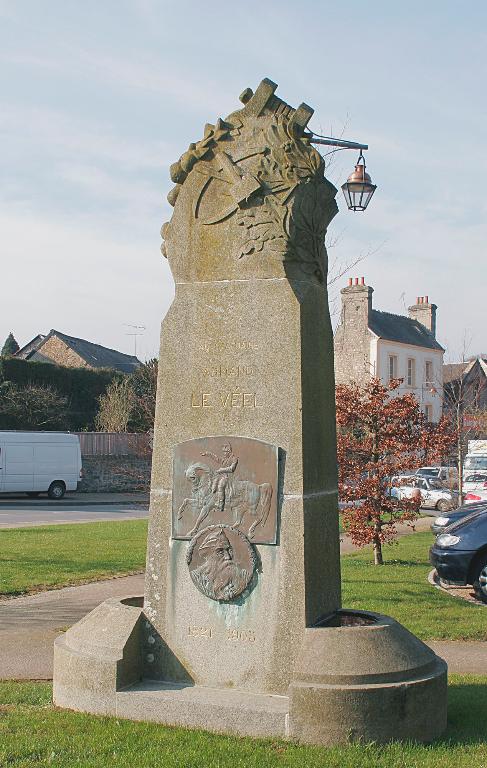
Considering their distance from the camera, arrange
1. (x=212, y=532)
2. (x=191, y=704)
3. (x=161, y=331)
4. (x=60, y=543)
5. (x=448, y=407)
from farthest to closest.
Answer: (x=448, y=407), (x=60, y=543), (x=161, y=331), (x=212, y=532), (x=191, y=704)

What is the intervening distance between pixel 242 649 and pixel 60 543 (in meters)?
13.1

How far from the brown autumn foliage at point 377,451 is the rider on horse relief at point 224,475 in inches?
387

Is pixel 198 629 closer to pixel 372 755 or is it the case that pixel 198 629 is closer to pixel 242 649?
pixel 242 649

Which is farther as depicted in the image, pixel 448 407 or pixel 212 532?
pixel 448 407

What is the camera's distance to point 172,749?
540 centimetres

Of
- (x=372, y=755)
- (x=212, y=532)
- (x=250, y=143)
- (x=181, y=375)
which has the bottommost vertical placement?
(x=372, y=755)

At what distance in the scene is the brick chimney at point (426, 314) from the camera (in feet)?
177

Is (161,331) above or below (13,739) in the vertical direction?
above

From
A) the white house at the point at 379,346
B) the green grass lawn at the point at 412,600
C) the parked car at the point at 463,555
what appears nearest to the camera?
the green grass lawn at the point at 412,600

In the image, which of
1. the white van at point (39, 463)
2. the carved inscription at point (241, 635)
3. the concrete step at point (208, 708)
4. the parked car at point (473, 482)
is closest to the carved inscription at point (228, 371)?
the carved inscription at point (241, 635)

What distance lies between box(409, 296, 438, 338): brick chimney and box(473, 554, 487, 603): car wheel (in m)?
41.8

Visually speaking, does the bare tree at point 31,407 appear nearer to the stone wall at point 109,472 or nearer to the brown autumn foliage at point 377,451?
the stone wall at point 109,472

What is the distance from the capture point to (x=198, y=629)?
6438mm

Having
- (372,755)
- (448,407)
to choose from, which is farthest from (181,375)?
(448,407)
